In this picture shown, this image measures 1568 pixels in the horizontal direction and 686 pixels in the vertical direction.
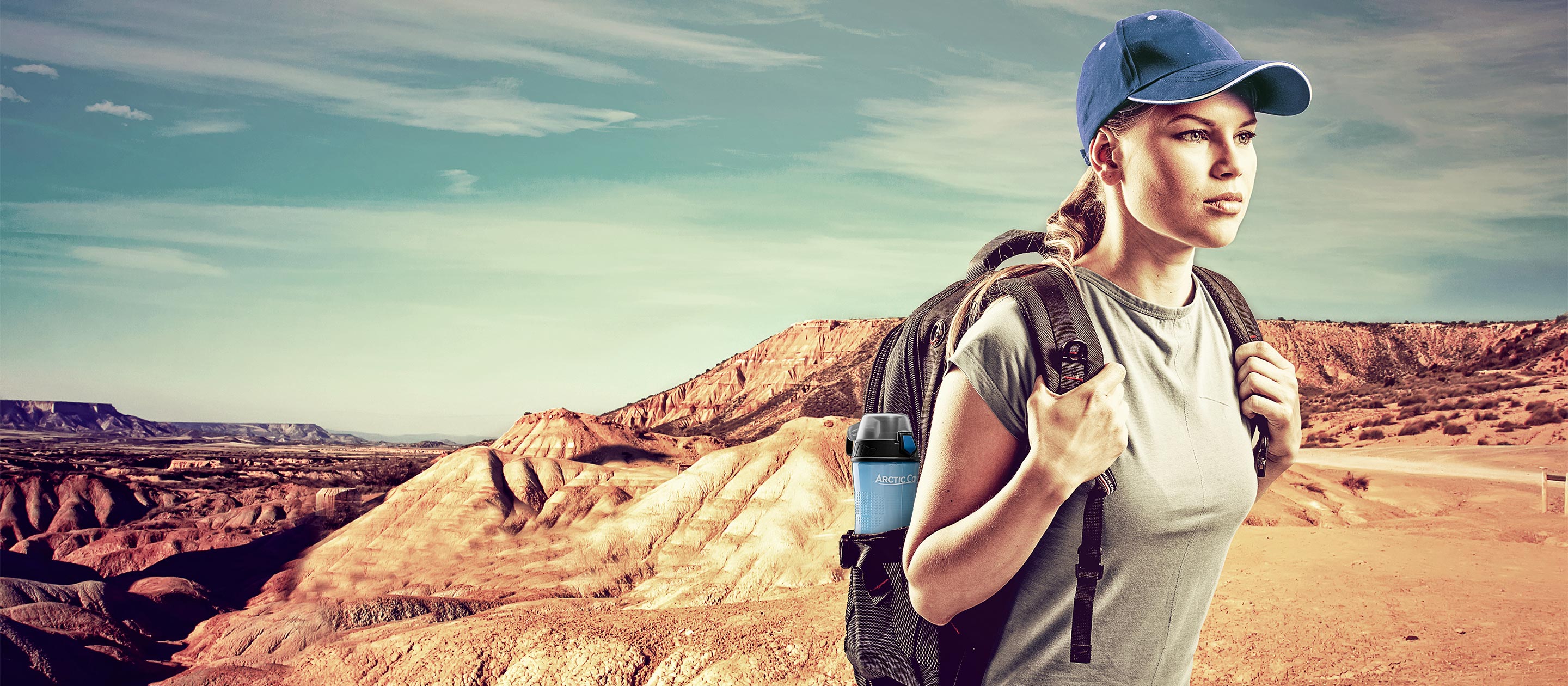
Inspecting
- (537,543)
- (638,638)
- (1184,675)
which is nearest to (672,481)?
(537,543)

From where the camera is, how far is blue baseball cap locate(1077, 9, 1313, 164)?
1616 millimetres

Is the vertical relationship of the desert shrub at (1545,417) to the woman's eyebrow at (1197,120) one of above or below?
below

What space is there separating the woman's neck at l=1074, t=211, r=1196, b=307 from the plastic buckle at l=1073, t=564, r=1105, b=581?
0.55 m

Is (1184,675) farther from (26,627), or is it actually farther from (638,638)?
(26,627)

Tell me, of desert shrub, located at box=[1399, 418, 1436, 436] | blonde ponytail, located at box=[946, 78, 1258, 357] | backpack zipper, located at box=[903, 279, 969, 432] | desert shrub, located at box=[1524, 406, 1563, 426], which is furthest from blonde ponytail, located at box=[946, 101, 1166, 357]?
desert shrub, located at box=[1399, 418, 1436, 436]

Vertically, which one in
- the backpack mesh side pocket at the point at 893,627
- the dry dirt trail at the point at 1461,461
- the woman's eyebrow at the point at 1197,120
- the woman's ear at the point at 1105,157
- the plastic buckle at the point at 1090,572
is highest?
the woman's eyebrow at the point at 1197,120

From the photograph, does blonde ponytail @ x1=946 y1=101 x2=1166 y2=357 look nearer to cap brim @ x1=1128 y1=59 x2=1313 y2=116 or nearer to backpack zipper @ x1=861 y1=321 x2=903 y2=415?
cap brim @ x1=1128 y1=59 x2=1313 y2=116

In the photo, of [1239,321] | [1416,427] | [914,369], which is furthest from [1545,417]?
[914,369]

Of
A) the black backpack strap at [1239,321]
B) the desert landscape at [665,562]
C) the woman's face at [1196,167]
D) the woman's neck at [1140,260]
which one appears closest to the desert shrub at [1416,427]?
the desert landscape at [665,562]

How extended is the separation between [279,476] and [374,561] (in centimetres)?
6376

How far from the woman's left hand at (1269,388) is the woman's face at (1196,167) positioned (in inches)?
12.3

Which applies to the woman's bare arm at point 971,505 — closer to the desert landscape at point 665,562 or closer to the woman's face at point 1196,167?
the woman's face at point 1196,167

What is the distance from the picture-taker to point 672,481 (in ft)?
134

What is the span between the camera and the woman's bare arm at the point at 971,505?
5.08 ft
